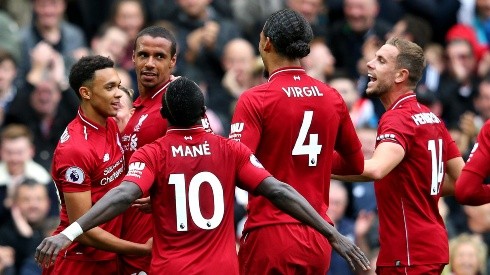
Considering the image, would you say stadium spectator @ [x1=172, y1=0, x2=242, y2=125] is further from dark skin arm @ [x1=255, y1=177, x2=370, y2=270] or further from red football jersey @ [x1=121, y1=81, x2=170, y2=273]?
dark skin arm @ [x1=255, y1=177, x2=370, y2=270]

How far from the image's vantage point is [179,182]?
35.3ft

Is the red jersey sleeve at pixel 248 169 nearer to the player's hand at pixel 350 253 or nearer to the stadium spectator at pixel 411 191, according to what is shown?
the player's hand at pixel 350 253

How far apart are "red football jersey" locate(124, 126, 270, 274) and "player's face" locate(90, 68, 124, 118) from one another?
0.96 meters

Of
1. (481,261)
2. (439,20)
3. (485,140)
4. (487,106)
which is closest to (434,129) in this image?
(485,140)

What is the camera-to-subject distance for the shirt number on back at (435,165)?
38.8 feet

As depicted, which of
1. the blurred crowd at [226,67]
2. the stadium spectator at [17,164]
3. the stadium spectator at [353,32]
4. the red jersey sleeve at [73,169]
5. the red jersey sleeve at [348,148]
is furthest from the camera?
the stadium spectator at [353,32]

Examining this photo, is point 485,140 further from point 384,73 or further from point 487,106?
point 487,106

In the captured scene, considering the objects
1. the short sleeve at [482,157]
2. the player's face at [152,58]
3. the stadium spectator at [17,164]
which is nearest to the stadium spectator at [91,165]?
the player's face at [152,58]

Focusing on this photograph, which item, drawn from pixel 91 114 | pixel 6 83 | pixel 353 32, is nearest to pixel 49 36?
pixel 6 83

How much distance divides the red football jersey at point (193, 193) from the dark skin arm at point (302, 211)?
0.10 meters

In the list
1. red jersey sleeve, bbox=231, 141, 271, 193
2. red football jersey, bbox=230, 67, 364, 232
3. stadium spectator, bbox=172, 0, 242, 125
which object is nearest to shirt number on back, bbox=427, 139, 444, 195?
red football jersey, bbox=230, 67, 364, 232

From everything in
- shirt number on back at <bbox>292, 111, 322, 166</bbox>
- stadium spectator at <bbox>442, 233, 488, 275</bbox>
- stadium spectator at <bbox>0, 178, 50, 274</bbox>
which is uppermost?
shirt number on back at <bbox>292, 111, 322, 166</bbox>

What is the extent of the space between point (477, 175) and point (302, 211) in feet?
5.67

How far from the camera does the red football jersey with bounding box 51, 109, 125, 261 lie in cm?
1141
